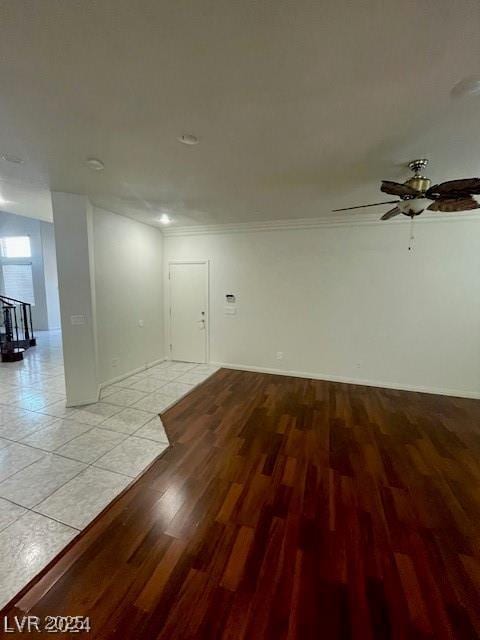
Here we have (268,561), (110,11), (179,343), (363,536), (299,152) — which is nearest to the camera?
(110,11)

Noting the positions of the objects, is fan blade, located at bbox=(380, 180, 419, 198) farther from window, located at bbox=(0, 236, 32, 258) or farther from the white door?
window, located at bbox=(0, 236, 32, 258)

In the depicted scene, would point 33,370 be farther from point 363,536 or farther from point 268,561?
point 363,536

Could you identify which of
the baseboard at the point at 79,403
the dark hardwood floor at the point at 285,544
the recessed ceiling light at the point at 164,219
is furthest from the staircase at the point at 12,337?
the dark hardwood floor at the point at 285,544

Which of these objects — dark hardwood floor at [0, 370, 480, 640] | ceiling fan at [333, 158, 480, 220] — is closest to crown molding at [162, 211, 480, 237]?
ceiling fan at [333, 158, 480, 220]

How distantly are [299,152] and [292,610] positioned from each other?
10.2 ft

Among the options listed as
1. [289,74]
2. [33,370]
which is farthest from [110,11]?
[33,370]

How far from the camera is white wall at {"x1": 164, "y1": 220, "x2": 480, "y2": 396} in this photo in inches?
157

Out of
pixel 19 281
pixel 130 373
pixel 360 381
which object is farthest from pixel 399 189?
pixel 19 281

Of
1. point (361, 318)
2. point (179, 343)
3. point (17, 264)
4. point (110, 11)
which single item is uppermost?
point (110, 11)

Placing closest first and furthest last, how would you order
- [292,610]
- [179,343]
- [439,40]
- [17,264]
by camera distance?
[439,40] → [292,610] → [179,343] → [17,264]

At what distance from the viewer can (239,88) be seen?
1528 millimetres

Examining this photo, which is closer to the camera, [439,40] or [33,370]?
[439,40]

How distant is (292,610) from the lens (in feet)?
4.34

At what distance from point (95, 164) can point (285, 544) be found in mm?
3485
